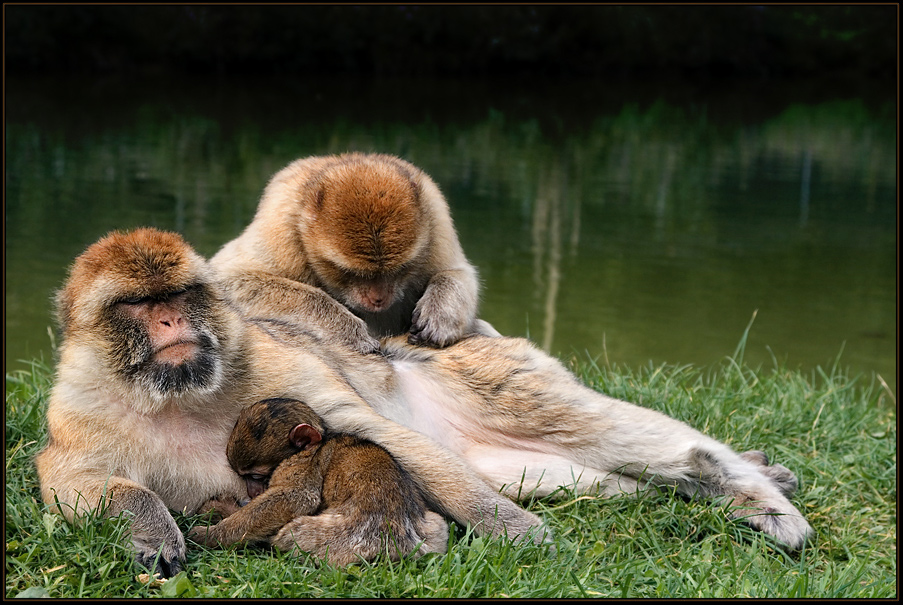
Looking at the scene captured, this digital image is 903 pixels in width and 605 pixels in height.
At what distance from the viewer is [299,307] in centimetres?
451

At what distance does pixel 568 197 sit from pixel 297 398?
46.5ft

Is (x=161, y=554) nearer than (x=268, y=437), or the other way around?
(x=161, y=554)

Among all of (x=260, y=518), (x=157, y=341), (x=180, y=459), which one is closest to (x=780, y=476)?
(x=260, y=518)

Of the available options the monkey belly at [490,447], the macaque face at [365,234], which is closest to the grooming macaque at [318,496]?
the monkey belly at [490,447]

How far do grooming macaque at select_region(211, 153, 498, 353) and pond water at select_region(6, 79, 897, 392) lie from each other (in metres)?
1.48

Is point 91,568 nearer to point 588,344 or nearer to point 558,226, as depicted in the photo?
point 588,344

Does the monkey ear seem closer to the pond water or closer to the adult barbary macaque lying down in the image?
the adult barbary macaque lying down

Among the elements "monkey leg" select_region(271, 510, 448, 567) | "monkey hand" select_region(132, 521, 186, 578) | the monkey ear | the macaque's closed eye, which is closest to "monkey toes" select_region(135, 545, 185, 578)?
"monkey hand" select_region(132, 521, 186, 578)

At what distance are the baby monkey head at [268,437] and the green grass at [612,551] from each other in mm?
295

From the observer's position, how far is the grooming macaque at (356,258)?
442 centimetres

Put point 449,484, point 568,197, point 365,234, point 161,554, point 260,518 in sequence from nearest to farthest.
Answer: point 161,554
point 260,518
point 449,484
point 365,234
point 568,197

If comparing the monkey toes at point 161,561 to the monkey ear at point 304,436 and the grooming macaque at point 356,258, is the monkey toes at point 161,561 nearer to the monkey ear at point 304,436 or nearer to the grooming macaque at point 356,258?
the monkey ear at point 304,436

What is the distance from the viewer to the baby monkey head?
3.60 m

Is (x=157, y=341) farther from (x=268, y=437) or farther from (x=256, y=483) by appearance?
(x=256, y=483)
